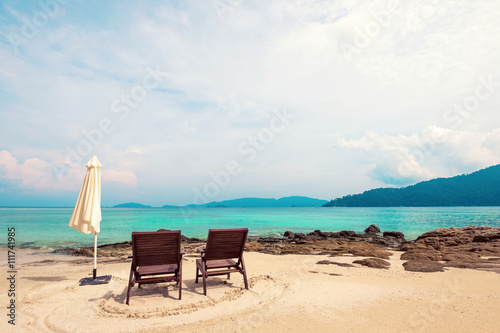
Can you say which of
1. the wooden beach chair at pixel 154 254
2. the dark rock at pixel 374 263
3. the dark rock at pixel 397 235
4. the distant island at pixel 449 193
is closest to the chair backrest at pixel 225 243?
the wooden beach chair at pixel 154 254

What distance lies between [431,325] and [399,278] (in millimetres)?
2928

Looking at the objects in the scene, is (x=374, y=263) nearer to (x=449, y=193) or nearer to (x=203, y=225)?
(x=203, y=225)

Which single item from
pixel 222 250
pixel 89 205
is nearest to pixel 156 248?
pixel 222 250

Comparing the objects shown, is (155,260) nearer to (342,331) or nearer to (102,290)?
(102,290)

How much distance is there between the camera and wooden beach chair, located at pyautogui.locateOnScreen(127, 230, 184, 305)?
477 centimetres

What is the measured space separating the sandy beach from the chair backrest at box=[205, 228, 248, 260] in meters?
0.67

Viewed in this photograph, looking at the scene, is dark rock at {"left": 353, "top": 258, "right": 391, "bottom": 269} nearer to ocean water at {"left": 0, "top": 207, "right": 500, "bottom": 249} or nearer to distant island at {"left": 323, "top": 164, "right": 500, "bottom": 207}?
ocean water at {"left": 0, "top": 207, "right": 500, "bottom": 249}

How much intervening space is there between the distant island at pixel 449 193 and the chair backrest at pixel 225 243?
415 feet

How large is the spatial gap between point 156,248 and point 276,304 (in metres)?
2.32

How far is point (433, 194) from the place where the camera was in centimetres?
11762

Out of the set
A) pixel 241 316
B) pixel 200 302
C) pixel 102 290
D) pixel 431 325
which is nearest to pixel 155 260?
pixel 200 302

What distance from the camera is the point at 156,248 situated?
4.93 metres

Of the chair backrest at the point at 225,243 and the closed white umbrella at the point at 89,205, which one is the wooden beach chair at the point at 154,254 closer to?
the chair backrest at the point at 225,243

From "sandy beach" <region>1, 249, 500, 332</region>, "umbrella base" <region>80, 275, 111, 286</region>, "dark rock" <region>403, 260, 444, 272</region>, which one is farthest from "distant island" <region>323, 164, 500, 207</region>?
"umbrella base" <region>80, 275, 111, 286</region>
